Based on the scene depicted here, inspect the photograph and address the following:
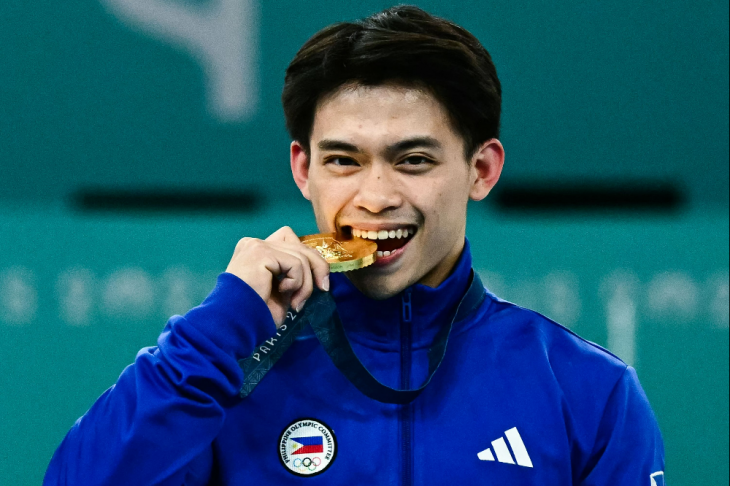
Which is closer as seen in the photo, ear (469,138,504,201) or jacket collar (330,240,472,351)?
jacket collar (330,240,472,351)

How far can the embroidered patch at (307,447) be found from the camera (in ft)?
5.53

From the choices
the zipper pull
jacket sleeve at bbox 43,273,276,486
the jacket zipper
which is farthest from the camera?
the zipper pull

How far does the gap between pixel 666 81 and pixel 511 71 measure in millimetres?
711

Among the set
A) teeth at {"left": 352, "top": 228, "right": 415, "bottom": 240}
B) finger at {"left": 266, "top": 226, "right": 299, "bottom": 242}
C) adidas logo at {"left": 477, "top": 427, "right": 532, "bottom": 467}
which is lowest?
adidas logo at {"left": 477, "top": 427, "right": 532, "bottom": 467}

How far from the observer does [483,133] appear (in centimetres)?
191

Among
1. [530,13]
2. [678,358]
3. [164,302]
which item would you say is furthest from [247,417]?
[530,13]

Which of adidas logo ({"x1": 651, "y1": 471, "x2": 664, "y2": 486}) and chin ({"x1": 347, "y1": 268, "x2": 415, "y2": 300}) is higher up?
chin ({"x1": 347, "y1": 268, "x2": 415, "y2": 300})

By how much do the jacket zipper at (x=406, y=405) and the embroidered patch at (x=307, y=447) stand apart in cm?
13

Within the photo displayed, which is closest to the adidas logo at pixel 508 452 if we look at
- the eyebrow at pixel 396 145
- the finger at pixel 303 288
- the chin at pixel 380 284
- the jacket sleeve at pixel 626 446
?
the jacket sleeve at pixel 626 446

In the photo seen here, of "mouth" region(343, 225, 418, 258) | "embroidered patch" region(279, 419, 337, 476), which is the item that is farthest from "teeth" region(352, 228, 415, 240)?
"embroidered patch" region(279, 419, 337, 476)

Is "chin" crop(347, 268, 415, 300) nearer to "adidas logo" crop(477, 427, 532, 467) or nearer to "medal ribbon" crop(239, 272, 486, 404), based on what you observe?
"medal ribbon" crop(239, 272, 486, 404)

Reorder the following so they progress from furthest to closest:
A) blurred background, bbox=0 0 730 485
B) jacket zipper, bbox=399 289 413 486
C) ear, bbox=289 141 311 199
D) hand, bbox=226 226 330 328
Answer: blurred background, bbox=0 0 730 485 → ear, bbox=289 141 311 199 → jacket zipper, bbox=399 289 413 486 → hand, bbox=226 226 330 328

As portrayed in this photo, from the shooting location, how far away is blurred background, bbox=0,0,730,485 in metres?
3.70

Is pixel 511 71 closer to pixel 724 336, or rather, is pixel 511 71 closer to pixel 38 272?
pixel 724 336
